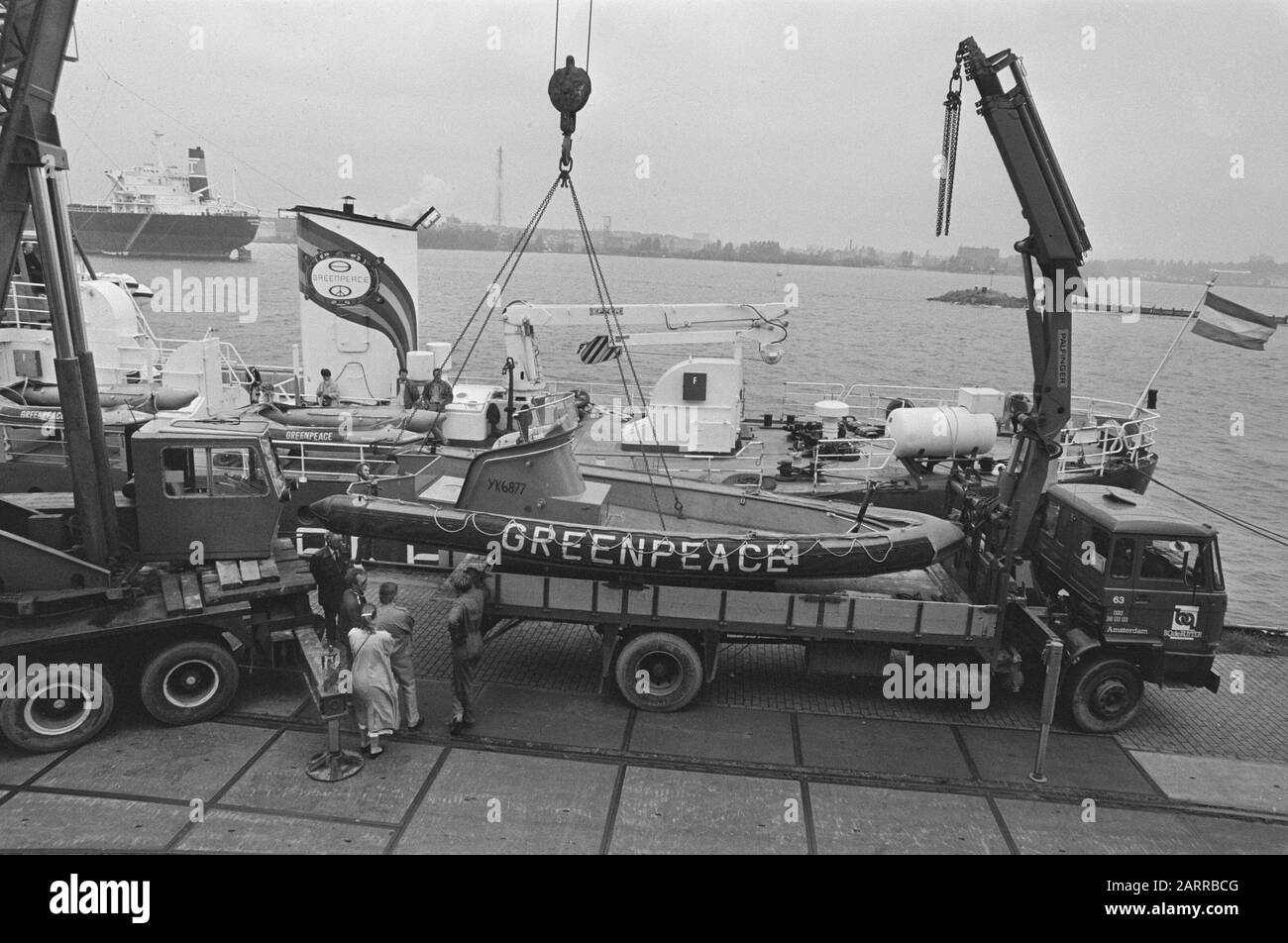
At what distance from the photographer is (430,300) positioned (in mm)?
102500

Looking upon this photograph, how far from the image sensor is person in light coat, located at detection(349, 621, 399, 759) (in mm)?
8227

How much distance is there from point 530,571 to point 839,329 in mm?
87160

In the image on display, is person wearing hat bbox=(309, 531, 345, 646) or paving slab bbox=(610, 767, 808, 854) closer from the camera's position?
paving slab bbox=(610, 767, 808, 854)

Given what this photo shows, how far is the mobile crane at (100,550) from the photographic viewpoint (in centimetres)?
835

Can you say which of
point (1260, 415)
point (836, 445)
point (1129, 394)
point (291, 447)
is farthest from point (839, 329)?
point (291, 447)

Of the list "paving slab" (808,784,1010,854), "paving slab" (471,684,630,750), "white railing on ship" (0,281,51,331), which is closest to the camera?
"paving slab" (808,784,1010,854)

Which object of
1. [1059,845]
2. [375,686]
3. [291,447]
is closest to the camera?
[1059,845]

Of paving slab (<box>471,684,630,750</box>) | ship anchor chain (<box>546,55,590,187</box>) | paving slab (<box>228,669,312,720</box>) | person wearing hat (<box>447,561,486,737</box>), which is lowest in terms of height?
paving slab (<box>471,684,630,750</box>)

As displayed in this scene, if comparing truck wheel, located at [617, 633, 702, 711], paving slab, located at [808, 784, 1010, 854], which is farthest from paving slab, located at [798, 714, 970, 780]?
truck wheel, located at [617, 633, 702, 711]

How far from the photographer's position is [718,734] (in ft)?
29.9

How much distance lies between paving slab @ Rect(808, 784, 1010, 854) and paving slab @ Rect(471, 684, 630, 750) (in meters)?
2.14

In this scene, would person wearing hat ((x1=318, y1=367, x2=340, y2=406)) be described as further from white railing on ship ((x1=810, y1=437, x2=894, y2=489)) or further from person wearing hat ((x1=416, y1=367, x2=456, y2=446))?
white railing on ship ((x1=810, y1=437, x2=894, y2=489))

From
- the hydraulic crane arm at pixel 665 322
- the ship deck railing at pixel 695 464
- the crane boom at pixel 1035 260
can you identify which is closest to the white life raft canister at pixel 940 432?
the ship deck railing at pixel 695 464

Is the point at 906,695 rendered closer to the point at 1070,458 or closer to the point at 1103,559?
the point at 1103,559
